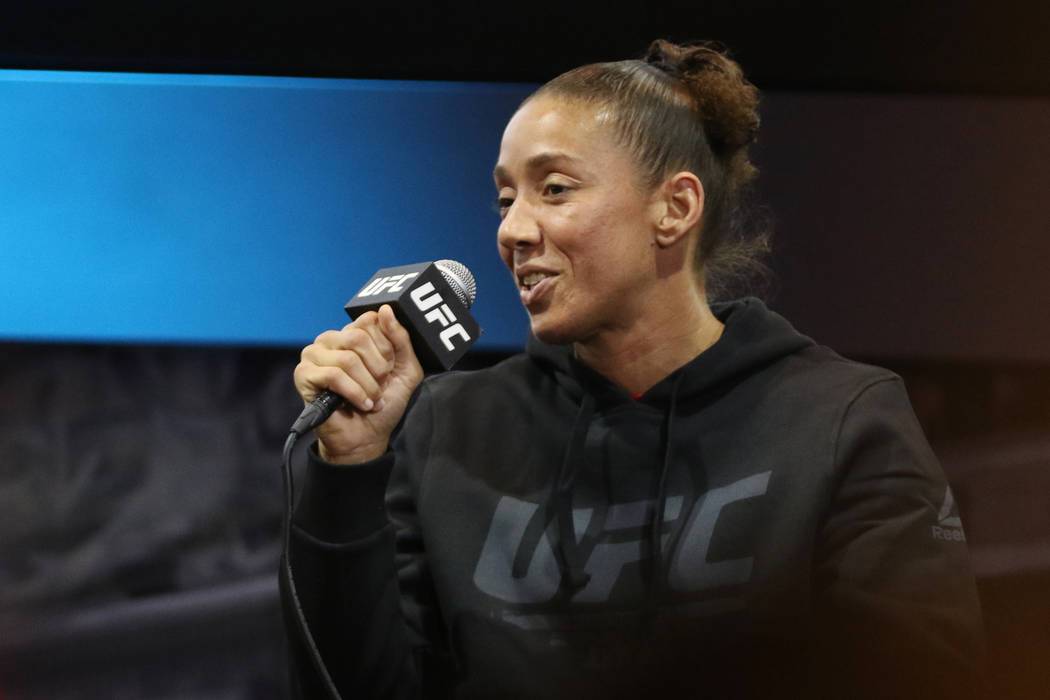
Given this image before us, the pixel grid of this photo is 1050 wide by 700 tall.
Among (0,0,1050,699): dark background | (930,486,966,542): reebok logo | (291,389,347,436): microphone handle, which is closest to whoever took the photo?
(291,389,347,436): microphone handle

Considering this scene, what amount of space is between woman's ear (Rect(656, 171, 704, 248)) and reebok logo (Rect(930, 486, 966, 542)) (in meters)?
0.47

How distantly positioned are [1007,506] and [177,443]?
145 cm

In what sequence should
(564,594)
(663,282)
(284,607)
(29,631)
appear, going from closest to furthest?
(284,607) → (564,594) → (663,282) → (29,631)

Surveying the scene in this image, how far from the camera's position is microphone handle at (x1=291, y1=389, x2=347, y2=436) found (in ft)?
3.23

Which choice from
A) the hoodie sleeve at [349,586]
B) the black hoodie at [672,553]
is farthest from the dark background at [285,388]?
the hoodie sleeve at [349,586]

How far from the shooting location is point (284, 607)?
1.17 meters

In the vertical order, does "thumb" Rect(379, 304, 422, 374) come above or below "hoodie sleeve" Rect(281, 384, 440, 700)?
above

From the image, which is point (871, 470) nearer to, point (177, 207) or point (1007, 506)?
point (1007, 506)

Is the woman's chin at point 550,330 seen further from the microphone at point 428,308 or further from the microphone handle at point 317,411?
the microphone handle at point 317,411

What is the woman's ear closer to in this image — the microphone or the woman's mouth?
the woman's mouth

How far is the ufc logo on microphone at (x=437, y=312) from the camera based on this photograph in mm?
1116

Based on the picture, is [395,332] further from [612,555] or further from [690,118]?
[690,118]

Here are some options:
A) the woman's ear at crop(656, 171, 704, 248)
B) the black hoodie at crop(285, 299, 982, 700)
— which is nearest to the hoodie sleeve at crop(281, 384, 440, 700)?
the black hoodie at crop(285, 299, 982, 700)

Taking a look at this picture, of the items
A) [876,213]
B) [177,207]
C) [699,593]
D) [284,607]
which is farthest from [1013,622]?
[177,207]
